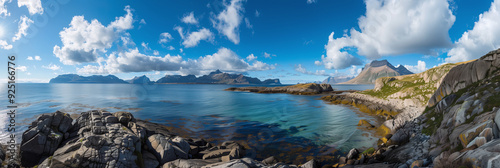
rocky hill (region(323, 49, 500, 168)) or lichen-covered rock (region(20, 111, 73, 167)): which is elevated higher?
rocky hill (region(323, 49, 500, 168))

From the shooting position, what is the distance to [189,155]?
43.6 ft

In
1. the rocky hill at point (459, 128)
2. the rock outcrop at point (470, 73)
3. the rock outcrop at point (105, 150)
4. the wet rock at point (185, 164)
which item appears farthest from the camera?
the rock outcrop at point (470, 73)

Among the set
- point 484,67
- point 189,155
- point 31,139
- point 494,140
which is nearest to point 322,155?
point 494,140

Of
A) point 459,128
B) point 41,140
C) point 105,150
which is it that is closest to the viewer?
point 459,128

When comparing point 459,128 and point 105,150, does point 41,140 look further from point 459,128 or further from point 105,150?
point 459,128

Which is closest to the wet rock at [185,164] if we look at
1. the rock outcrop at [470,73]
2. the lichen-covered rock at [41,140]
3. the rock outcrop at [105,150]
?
the rock outcrop at [105,150]

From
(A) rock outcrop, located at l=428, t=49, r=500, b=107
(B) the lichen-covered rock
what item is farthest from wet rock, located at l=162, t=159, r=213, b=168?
(A) rock outcrop, located at l=428, t=49, r=500, b=107

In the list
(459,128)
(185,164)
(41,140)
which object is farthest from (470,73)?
(41,140)

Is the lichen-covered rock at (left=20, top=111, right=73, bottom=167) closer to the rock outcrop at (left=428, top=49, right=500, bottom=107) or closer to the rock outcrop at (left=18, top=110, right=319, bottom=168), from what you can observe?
the rock outcrop at (left=18, top=110, right=319, bottom=168)

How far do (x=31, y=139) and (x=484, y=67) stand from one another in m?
33.7

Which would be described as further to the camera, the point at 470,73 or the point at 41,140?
the point at 470,73

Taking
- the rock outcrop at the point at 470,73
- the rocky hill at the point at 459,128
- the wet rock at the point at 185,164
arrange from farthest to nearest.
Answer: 1. the rock outcrop at the point at 470,73
2. the wet rock at the point at 185,164
3. the rocky hill at the point at 459,128

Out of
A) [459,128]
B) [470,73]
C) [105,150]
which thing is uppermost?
[470,73]

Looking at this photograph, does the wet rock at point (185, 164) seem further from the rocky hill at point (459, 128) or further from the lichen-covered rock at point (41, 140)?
the rocky hill at point (459, 128)
